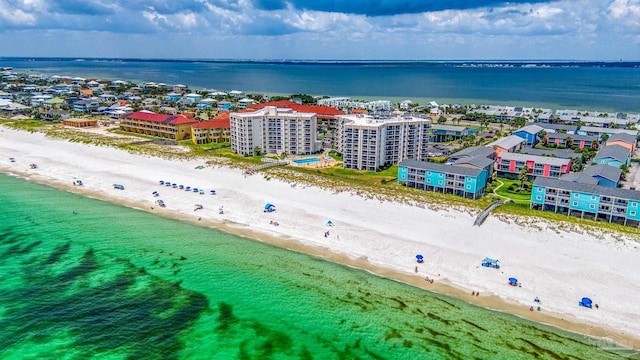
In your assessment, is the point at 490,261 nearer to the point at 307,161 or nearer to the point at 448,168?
the point at 448,168

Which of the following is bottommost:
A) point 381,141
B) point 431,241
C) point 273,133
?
point 431,241

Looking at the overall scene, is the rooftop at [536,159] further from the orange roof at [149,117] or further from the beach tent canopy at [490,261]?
the orange roof at [149,117]

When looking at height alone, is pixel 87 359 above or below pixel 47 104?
below

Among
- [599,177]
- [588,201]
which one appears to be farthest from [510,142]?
[588,201]

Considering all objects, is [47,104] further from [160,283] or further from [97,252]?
[160,283]

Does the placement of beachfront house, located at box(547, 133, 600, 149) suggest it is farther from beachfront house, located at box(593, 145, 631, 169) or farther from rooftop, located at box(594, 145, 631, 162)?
beachfront house, located at box(593, 145, 631, 169)

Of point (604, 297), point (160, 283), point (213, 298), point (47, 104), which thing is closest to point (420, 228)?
point (604, 297)
